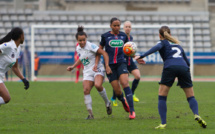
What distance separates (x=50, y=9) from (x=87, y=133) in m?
27.3

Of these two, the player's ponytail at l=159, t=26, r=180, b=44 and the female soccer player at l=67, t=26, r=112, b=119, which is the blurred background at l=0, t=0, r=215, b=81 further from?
the player's ponytail at l=159, t=26, r=180, b=44

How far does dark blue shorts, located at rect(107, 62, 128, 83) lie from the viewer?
8539 millimetres

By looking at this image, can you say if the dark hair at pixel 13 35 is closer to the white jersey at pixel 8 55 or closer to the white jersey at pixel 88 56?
the white jersey at pixel 8 55

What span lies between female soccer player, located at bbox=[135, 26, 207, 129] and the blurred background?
15165 mm

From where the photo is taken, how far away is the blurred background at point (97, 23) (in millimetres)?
23891

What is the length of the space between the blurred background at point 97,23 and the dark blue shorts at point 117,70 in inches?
535

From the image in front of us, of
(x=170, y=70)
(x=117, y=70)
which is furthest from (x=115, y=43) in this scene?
(x=170, y=70)

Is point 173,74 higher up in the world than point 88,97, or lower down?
higher up

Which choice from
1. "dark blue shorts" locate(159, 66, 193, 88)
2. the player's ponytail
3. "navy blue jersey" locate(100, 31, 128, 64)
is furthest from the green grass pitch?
the player's ponytail

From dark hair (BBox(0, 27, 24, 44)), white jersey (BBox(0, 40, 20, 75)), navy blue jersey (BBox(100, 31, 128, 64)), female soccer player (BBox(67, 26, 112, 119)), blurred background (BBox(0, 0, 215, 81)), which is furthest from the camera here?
blurred background (BBox(0, 0, 215, 81))

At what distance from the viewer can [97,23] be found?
3027 centimetres

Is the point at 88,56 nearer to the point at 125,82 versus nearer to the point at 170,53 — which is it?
the point at 125,82

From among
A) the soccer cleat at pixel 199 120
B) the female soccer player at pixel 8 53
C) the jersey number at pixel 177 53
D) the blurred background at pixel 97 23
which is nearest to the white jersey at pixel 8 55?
the female soccer player at pixel 8 53

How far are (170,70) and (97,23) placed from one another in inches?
933
